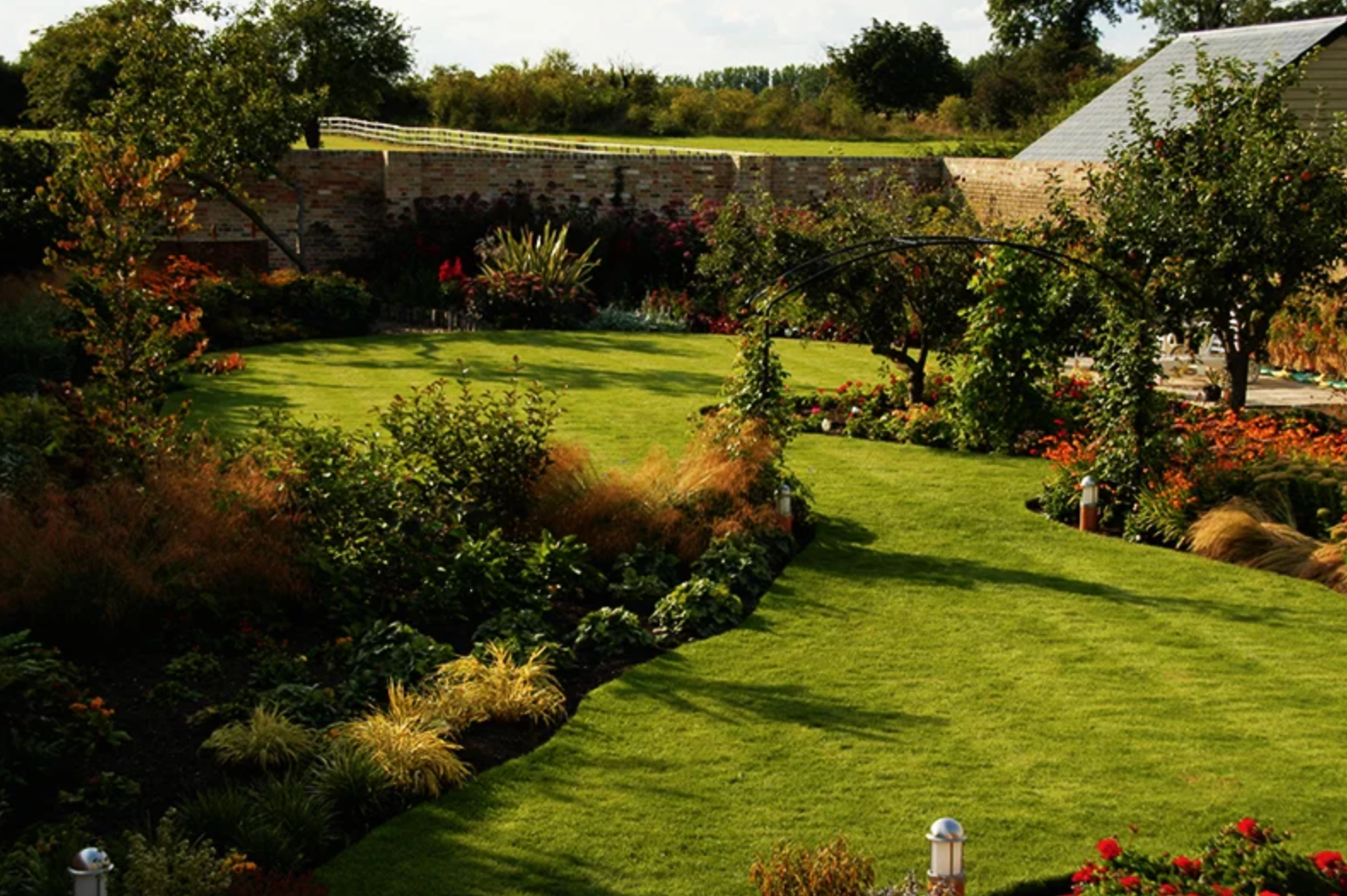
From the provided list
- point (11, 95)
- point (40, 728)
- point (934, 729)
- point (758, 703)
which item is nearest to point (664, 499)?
point (758, 703)

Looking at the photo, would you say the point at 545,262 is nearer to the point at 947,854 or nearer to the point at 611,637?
the point at 611,637

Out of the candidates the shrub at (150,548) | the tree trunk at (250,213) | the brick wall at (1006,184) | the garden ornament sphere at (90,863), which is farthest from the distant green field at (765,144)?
the garden ornament sphere at (90,863)

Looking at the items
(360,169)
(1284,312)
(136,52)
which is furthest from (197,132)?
(1284,312)

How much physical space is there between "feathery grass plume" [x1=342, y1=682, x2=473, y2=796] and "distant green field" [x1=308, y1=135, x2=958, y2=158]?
32817 mm

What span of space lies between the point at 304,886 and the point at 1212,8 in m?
62.3

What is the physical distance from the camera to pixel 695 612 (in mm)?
8711

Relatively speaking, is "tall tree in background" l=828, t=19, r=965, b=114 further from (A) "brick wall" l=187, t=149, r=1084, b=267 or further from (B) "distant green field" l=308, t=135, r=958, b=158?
(A) "brick wall" l=187, t=149, r=1084, b=267

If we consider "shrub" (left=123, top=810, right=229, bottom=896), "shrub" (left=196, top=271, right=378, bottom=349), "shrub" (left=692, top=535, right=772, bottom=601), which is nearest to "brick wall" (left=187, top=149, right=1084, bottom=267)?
"shrub" (left=196, top=271, right=378, bottom=349)

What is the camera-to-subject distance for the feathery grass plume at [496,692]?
7.09 metres

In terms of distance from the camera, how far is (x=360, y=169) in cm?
2450

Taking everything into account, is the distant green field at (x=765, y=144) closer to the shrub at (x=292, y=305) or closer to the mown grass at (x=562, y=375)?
the shrub at (x=292, y=305)

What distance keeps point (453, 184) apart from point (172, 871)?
20316mm

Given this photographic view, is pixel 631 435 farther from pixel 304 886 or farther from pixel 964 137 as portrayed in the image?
pixel 964 137

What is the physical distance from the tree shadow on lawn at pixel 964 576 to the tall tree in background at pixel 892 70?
44.2 meters
